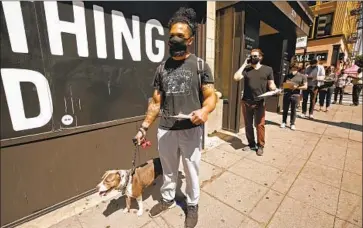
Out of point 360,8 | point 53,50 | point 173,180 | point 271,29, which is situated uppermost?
point 360,8

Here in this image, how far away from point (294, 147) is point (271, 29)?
4.74 meters

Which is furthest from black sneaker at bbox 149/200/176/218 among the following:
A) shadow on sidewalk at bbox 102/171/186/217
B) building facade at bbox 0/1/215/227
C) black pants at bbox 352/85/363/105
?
black pants at bbox 352/85/363/105

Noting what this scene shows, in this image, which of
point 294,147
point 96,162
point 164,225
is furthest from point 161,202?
point 294,147

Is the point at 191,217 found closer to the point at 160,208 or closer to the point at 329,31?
the point at 160,208

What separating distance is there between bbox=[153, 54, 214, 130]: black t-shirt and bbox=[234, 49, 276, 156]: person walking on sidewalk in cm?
211

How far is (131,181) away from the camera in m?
2.22

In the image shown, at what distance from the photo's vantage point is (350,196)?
2.62 meters

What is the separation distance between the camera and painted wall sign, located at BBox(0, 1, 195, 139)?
1.95 metres

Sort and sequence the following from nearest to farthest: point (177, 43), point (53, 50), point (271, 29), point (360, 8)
→ 1. point (177, 43)
2. point (53, 50)
3. point (271, 29)
4. point (360, 8)

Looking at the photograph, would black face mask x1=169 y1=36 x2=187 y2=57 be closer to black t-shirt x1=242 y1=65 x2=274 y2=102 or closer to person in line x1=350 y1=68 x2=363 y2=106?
black t-shirt x1=242 y1=65 x2=274 y2=102

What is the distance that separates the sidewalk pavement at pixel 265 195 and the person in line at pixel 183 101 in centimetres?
50

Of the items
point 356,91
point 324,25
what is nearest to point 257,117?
point 356,91

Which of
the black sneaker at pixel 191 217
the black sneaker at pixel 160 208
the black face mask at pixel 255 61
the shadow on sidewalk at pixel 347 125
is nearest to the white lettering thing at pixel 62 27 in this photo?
the black sneaker at pixel 160 208

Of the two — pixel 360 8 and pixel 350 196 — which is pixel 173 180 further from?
pixel 360 8
